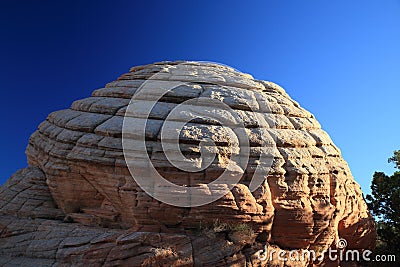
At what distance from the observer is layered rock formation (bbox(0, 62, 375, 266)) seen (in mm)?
11867

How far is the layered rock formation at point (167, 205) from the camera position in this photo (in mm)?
11867

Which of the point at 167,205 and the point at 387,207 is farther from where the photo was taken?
the point at 387,207

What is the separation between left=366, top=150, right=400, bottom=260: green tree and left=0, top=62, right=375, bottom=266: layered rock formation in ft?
9.86

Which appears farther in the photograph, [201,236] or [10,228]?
[10,228]

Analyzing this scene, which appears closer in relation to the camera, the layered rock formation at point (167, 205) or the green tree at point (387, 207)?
the layered rock formation at point (167, 205)

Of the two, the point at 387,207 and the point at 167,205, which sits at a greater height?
the point at 387,207

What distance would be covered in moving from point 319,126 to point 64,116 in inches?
468

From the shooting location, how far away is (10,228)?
42.9 ft

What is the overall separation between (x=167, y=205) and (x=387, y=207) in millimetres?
13126

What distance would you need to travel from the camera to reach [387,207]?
61.6ft

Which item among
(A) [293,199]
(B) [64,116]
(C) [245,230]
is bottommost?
(C) [245,230]

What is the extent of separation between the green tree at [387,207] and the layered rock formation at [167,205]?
3.00 metres

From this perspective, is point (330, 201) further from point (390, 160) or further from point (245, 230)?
point (390, 160)

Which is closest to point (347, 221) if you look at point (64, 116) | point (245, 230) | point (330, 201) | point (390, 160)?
point (330, 201)
